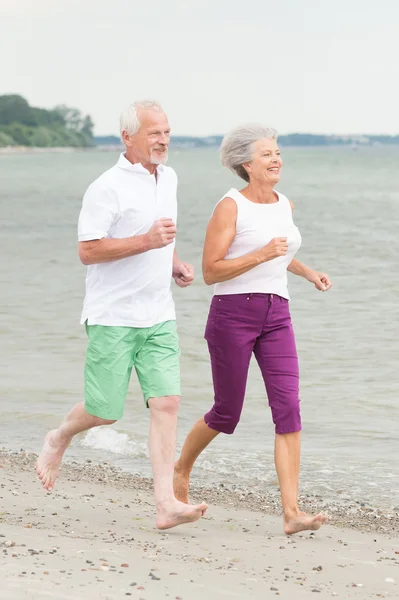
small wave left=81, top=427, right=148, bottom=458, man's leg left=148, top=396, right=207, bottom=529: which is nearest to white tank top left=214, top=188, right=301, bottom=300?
man's leg left=148, top=396, right=207, bottom=529

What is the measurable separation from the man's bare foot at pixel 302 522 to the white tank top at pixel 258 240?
99 centimetres

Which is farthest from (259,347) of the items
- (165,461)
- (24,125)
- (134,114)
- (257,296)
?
(24,125)

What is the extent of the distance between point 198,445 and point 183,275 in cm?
91

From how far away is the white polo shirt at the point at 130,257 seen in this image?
5.07m

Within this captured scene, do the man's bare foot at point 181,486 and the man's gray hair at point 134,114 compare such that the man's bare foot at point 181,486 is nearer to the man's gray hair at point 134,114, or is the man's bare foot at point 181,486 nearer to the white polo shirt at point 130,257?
the white polo shirt at point 130,257

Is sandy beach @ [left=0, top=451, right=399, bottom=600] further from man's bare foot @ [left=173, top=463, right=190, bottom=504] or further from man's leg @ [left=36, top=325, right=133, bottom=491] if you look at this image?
man's leg @ [left=36, top=325, right=133, bottom=491]

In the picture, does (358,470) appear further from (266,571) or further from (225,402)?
(266,571)

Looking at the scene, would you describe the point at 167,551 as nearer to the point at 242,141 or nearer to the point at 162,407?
the point at 162,407

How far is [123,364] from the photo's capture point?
207 inches

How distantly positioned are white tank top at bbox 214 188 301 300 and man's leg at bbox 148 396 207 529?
0.60m

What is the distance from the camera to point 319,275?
18.9 feet

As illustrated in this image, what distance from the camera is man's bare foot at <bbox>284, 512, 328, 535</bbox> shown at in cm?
531

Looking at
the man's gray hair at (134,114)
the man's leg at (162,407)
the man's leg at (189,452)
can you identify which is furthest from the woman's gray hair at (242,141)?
the man's leg at (189,452)

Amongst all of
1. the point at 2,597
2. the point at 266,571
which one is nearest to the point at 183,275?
the point at 266,571
